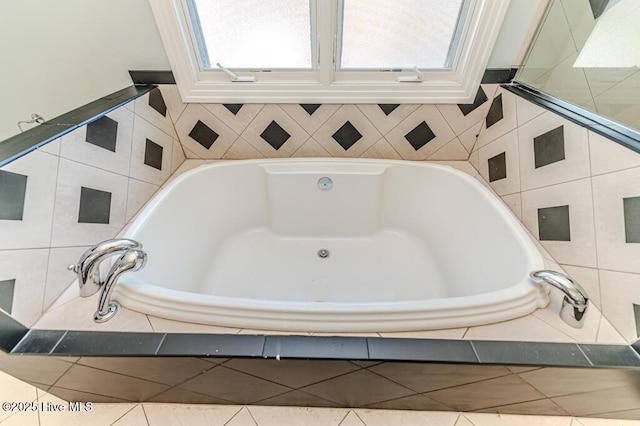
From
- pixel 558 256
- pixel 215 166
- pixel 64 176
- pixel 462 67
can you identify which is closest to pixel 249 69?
pixel 215 166

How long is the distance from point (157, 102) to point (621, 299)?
1804mm

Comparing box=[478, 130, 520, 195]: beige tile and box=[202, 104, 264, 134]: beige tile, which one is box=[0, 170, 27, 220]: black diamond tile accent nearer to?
box=[202, 104, 264, 134]: beige tile

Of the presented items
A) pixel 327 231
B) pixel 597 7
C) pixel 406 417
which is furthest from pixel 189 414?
pixel 597 7

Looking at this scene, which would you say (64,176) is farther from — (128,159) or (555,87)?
(555,87)

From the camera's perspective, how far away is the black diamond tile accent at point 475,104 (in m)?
1.22

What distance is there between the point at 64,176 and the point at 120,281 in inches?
15.1

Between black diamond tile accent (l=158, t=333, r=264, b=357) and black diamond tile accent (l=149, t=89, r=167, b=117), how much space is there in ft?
3.52

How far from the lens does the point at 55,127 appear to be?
79 cm

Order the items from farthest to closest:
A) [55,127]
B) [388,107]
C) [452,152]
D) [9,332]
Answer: [452,152], [388,107], [55,127], [9,332]

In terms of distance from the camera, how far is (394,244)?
141 cm

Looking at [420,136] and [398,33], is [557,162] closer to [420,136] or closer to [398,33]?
[420,136]

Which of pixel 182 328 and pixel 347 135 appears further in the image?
pixel 347 135

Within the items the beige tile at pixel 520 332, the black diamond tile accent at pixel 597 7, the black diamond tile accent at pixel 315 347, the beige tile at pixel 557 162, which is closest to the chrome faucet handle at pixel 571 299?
the beige tile at pixel 520 332

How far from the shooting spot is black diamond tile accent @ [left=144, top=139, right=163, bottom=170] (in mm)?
1136
